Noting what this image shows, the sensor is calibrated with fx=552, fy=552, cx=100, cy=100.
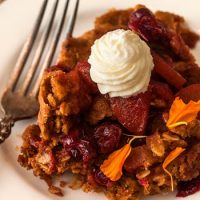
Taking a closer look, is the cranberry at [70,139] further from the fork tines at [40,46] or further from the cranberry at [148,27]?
the cranberry at [148,27]

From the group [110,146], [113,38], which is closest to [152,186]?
[110,146]

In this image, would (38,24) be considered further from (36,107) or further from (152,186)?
(152,186)

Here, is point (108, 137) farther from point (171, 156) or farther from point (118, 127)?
point (171, 156)

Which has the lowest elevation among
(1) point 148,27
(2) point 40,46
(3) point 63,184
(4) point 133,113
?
(3) point 63,184

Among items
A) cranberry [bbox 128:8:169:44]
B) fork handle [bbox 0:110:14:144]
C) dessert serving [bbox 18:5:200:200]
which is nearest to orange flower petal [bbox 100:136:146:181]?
dessert serving [bbox 18:5:200:200]

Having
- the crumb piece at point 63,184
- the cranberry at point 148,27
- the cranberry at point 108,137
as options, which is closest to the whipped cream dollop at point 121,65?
the cranberry at point 108,137

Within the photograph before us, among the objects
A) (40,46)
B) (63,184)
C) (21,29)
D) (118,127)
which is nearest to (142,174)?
(118,127)

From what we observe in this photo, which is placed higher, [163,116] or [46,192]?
[163,116]
